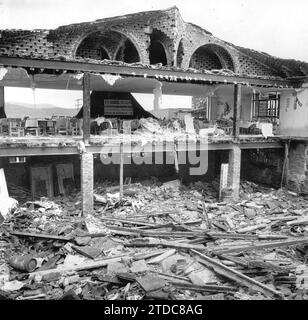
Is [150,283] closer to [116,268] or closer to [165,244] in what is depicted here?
[116,268]

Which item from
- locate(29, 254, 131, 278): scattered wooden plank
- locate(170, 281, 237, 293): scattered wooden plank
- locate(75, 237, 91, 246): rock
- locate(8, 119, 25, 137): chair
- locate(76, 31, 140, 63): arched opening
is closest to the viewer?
locate(170, 281, 237, 293): scattered wooden plank

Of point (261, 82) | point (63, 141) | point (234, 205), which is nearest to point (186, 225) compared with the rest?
point (234, 205)

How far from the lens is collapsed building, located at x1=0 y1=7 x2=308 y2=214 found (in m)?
15.0

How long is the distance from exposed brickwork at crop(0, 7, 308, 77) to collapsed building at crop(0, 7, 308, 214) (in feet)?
0.16

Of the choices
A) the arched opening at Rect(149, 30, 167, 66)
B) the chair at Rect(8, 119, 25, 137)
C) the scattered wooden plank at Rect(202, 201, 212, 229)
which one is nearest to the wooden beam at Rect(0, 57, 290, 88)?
the chair at Rect(8, 119, 25, 137)

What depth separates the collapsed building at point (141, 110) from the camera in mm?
14992

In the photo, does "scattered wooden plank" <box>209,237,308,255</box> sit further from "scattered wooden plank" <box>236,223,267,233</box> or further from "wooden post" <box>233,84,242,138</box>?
"wooden post" <box>233,84,242,138</box>

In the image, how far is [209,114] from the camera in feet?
76.4

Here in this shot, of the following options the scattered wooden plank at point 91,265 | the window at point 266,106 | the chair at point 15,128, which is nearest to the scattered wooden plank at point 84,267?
the scattered wooden plank at point 91,265

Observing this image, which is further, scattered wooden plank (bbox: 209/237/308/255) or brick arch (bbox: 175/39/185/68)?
brick arch (bbox: 175/39/185/68)

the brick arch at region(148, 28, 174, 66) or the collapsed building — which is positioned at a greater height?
the brick arch at region(148, 28, 174, 66)

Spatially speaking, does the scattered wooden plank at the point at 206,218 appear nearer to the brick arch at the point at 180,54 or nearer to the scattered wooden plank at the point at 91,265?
the scattered wooden plank at the point at 91,265

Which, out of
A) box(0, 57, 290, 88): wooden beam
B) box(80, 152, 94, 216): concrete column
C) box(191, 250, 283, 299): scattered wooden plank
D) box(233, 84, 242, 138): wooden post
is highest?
box(0, 57, 290, 88): wooden beam

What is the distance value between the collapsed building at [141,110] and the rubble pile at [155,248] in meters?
1.54
